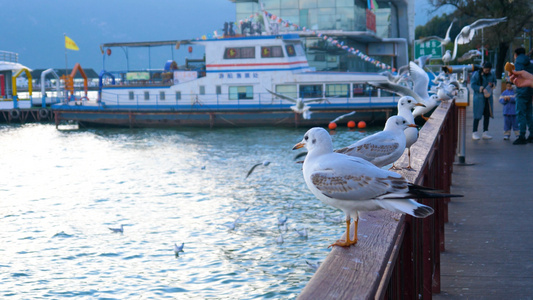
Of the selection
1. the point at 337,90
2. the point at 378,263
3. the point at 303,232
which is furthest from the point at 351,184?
the point at 337,90

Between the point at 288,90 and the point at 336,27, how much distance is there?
37.3ft

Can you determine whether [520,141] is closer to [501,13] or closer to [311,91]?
[311,91]

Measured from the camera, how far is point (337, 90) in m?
36.0

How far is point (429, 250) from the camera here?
4.63m

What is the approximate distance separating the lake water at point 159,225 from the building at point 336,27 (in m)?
18.8

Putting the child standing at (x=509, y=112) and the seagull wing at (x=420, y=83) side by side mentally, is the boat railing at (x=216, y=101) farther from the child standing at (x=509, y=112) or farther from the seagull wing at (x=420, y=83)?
the seagull wing at (x=420, y=83)

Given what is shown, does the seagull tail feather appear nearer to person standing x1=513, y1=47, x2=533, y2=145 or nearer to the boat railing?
person standing x1=513, y1=47, x2=533, y2=145

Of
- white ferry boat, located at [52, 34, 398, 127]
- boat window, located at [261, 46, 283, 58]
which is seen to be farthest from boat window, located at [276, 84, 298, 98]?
boat window, located at [261, 46, 283, 58]

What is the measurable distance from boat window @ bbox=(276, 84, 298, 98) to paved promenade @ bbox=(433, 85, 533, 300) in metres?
24.3

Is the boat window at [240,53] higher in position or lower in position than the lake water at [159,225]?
higher

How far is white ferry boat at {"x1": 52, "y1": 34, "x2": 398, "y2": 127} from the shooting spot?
113 ft

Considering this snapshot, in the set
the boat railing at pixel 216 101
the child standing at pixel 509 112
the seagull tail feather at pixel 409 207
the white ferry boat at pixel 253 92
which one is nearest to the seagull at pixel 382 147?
the seagull tail feather at pixel 409 207

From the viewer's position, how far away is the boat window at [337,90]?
1410 inches

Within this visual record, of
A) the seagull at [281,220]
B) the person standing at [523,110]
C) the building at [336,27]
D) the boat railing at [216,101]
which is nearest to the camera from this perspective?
the person standing at [523,110]
